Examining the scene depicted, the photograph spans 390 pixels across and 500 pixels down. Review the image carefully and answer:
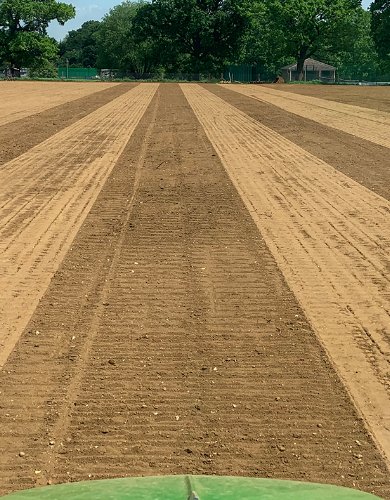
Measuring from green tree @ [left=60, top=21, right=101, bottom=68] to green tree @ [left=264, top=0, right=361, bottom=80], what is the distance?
4807 cm

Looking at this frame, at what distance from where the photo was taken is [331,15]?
327 feet

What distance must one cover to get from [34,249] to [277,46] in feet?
328

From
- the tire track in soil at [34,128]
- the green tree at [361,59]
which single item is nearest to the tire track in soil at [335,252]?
the tire track in soil at [34,128]

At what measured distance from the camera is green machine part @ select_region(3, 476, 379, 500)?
2590mm

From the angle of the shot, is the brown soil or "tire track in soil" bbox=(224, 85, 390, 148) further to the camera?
the brown soil

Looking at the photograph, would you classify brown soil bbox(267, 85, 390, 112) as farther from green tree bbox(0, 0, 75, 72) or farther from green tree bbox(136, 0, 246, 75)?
green tree bbox(0, 0, 75, 72)

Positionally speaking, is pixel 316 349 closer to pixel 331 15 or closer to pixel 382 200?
pixel 382 200

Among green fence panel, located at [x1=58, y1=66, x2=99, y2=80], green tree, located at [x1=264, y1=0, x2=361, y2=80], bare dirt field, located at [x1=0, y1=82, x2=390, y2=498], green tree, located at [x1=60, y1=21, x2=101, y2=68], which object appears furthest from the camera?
green tree, located at [x1=60, y1=21, x2=101, y2=68]

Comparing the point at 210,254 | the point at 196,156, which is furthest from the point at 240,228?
the point at 196,156

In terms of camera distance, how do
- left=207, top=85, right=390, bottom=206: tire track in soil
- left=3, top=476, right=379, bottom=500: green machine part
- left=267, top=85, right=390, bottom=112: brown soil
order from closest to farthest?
left=3, top=476, right=379, bottom=500: green machine part → left=207, top=85, right=390, bottom=206: tire track in soil → left=267, top=85, right=390, bottom=112: brown soil

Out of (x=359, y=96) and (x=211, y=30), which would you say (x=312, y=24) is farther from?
(x=359, y=96)

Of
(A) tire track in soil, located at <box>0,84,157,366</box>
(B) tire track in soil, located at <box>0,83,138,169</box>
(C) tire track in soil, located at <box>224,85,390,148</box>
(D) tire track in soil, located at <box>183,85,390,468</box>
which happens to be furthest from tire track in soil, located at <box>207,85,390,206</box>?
(B) tire track in soil, located at <box>0,83,138,169</box>

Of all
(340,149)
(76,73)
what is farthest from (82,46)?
(340,149)

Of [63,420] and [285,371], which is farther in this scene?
[285,371]
